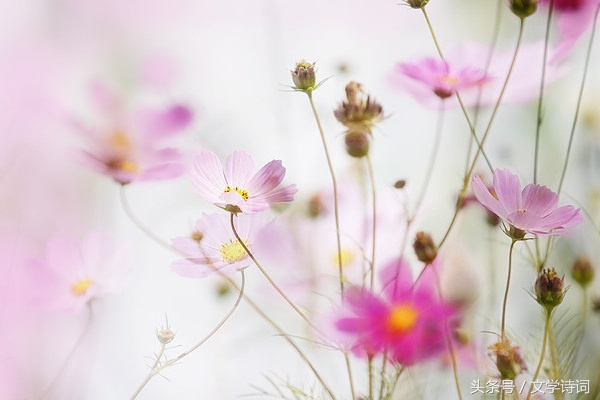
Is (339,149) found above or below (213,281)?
above

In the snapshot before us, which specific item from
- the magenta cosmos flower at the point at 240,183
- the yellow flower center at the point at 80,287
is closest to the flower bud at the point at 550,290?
the magenta cosmos flower at the point at 240,183

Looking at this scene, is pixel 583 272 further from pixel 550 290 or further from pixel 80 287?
pixel 80 287

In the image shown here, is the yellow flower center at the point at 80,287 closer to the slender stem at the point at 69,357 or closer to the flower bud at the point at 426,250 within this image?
the slender stem at the point at 69,357

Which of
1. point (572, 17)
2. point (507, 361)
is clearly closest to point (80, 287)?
point (507, 361)

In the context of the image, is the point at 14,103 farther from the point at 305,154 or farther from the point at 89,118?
the point at 305,154

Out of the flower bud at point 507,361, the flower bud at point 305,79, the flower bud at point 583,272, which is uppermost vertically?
the flower bud at point 305,79

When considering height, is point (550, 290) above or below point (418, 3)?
below

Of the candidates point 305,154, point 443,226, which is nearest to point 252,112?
point 305,154
